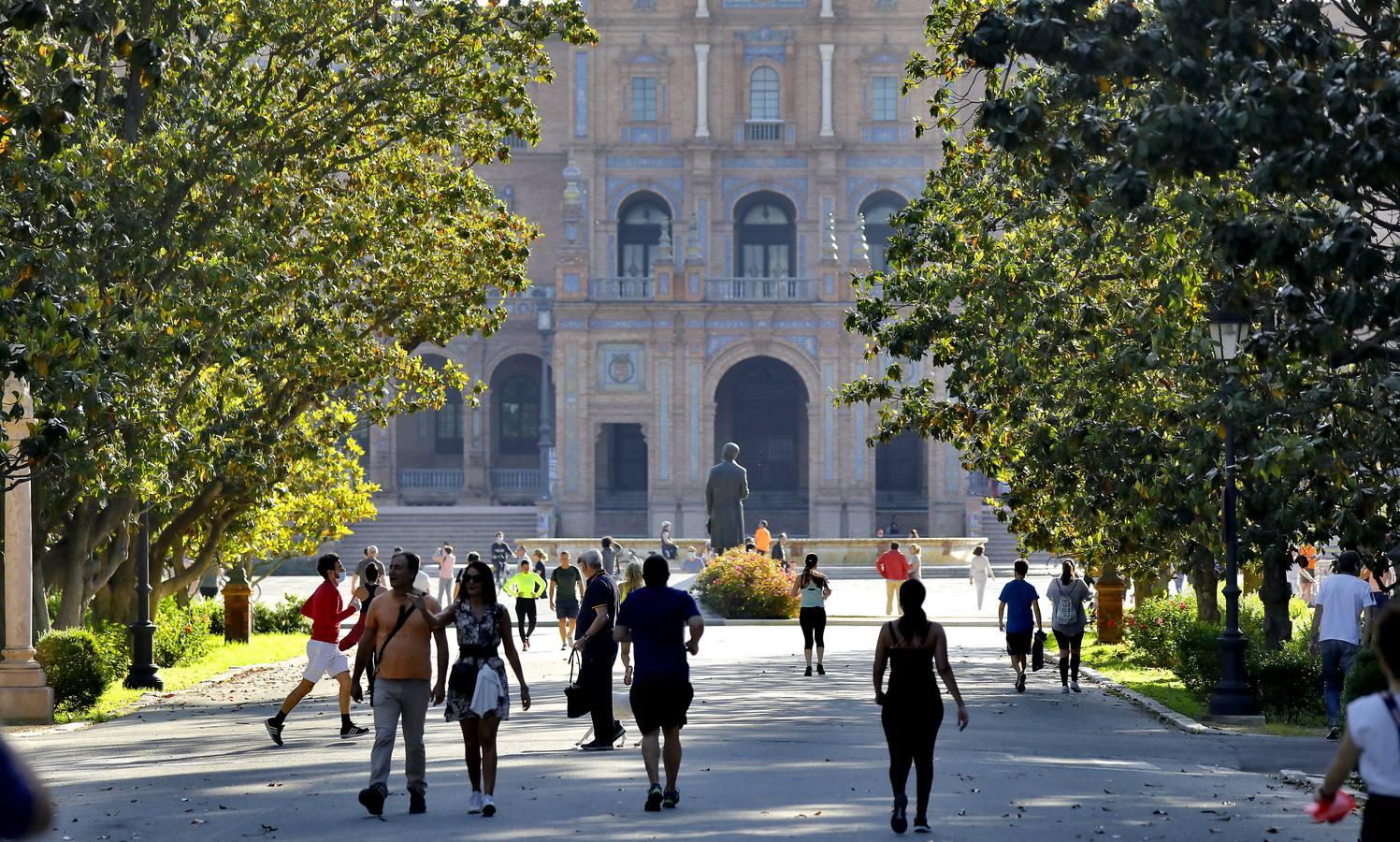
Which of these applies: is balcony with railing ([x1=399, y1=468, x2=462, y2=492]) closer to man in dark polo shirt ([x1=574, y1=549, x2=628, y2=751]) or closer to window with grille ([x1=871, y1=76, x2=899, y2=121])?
window with grille ([x1=871, y1=76, x2=899, y2=121])

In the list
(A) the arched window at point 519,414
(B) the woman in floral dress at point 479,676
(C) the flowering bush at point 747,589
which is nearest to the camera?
(B) the woman in floral dress at point 479,676

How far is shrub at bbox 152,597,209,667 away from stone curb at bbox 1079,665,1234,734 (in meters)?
11.7

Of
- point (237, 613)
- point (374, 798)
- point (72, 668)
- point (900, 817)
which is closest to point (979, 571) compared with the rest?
point (237, 613)

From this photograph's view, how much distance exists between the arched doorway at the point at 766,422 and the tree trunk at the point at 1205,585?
38.8 metres

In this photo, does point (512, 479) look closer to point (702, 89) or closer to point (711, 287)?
point (711, 287)

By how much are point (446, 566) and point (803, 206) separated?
27009mm

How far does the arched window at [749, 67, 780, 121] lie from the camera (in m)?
63.4

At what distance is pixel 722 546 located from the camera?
36969 millimetres

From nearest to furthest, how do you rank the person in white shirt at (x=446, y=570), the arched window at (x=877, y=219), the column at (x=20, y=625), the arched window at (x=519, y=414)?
the column at (x=20, y=625) < the person in white shirt at (x=446, y=570) < the arched window at (x=877, y=219) < the arched window at (x=519, y=414)

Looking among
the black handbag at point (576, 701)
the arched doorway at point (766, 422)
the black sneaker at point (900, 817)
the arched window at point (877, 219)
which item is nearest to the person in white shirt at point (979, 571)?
the arched doorway at point (766, 422)

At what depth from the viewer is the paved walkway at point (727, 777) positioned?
1105 centimetres

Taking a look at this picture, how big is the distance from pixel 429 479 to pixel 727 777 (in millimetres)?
53536

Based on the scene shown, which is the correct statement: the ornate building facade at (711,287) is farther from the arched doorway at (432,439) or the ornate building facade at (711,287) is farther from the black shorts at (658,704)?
the black shorts at (658,704)

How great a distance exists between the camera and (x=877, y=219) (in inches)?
2542
